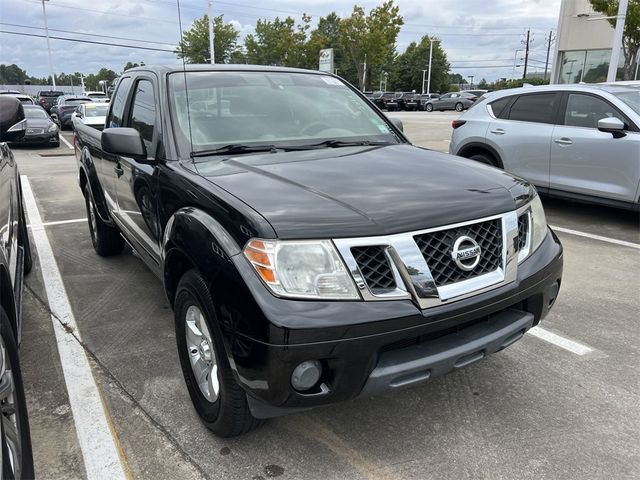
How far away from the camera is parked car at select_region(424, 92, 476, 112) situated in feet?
139

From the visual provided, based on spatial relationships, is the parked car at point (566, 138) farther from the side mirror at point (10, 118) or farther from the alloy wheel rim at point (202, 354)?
the side mirror at point (10, 118)

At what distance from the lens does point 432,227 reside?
2186mm

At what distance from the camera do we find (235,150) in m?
3.07

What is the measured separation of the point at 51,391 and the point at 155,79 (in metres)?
2.03

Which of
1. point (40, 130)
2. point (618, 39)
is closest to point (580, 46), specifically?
point (618, 39)

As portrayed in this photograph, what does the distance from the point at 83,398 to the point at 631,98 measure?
21.2ft

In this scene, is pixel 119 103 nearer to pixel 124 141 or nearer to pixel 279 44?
pixel 124 141

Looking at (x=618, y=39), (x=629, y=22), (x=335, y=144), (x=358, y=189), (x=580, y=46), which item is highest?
(x=629, y=22)

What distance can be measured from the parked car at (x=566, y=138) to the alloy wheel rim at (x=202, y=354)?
529 centimetres

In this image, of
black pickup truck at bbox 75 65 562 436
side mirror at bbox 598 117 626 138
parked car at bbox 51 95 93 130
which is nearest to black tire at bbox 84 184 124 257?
black pickup truck at bbox 75 65 562 436

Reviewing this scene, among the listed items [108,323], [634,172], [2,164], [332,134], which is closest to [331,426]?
[332,134]

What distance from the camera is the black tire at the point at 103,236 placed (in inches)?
206

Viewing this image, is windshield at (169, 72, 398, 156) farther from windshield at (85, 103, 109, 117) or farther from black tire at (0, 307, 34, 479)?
windshield at (85, 103, 109, 117)

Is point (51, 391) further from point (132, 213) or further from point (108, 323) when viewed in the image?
point (132, 213)
